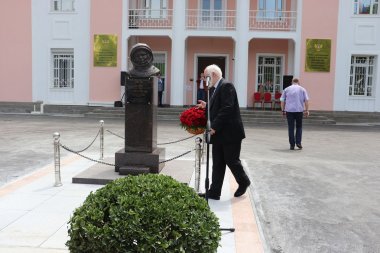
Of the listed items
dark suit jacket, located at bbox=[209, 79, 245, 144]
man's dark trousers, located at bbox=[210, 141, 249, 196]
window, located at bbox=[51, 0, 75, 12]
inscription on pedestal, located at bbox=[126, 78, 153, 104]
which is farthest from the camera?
window, located at bbox=[51, 0, 75, 12]

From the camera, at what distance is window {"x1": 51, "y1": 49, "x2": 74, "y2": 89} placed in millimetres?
23859

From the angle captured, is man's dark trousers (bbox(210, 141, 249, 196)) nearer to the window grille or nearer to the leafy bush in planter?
the leafy bush in planter

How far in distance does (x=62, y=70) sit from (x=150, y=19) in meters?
5.52

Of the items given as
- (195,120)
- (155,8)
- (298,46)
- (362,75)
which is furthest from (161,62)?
(195,120)

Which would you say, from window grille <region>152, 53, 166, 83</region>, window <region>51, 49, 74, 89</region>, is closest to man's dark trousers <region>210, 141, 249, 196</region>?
window grille <region>152, 53, 166, 83</region>

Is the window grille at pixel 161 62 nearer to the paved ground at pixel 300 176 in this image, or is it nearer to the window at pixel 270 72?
the window at pixel 270 72

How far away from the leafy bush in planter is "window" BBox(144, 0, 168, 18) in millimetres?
21889

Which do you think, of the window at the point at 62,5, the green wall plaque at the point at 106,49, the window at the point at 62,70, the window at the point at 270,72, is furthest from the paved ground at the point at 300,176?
the window at the point at 62,5

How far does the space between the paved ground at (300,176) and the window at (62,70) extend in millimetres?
7540

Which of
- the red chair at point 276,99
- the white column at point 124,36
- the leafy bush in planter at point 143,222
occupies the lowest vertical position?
the leafy bush in planter at point 143,222

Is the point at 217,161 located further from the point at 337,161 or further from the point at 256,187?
the point at 337,161

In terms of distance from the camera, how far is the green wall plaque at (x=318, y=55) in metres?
22.3

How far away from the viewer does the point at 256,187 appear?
24.5 ft

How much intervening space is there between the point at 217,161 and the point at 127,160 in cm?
182
